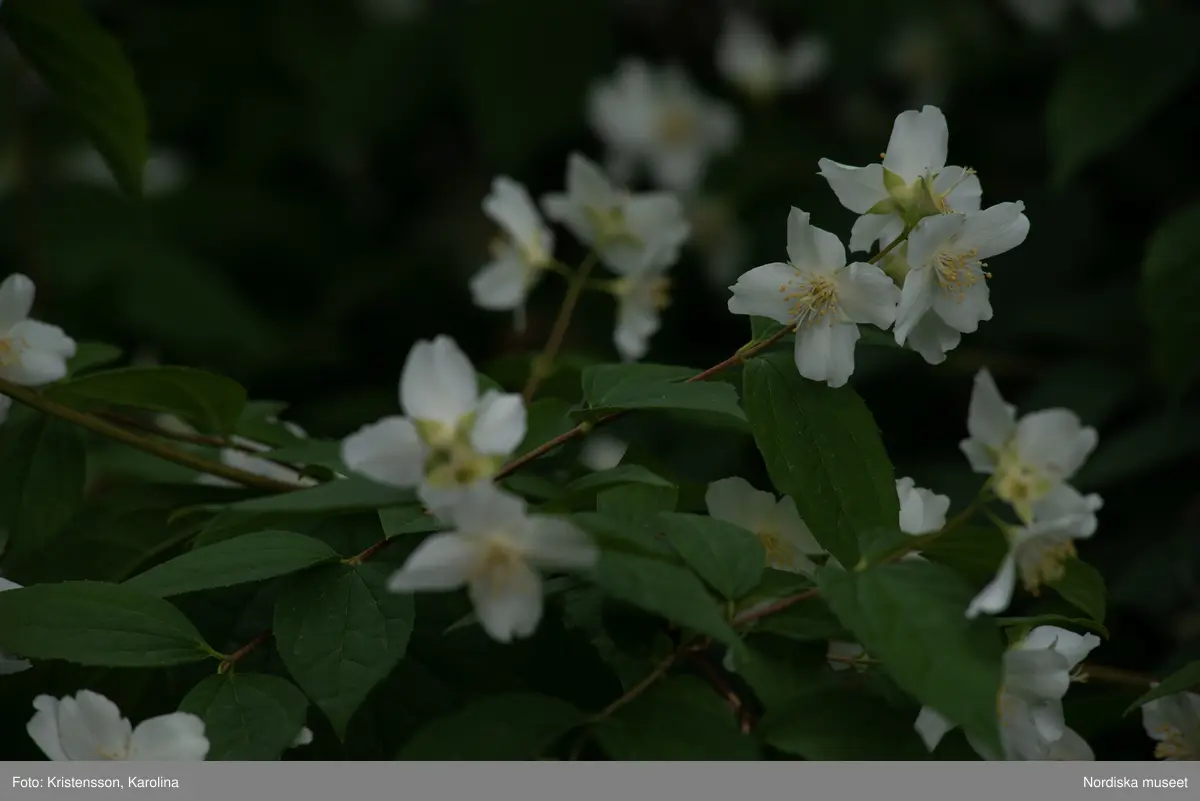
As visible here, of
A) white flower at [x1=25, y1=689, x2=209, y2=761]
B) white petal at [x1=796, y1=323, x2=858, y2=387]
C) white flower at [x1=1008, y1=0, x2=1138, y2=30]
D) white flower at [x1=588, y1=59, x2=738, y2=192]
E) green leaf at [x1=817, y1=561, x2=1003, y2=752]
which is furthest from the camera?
white flower at [x1=588, y1=59, x2=738, y2=192]

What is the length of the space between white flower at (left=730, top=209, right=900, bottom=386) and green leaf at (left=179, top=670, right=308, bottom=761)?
0.42 meters

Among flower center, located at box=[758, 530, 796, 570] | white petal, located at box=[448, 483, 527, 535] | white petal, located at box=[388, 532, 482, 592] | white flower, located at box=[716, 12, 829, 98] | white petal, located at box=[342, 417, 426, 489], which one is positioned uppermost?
white flower, located at box=[716, 12, 829, 98]

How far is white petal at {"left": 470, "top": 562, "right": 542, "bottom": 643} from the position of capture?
732mm

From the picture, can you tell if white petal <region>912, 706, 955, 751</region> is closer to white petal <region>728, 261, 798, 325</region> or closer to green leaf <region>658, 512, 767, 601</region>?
green leaf <region>658, 512, 767, 601</region>

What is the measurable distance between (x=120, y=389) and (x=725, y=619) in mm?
530

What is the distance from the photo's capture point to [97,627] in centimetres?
83

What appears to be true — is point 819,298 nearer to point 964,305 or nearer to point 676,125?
point 964,305

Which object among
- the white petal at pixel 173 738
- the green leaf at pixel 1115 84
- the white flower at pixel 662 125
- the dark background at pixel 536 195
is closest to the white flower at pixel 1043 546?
the white petal at pixel 173 738

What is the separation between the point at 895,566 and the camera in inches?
30.9

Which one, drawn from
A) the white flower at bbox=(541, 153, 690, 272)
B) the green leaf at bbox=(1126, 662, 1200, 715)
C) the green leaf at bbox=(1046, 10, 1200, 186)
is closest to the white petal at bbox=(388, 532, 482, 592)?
the green leaf at bbox=(1126, 662, 1200, 715)

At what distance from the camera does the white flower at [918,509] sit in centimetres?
97

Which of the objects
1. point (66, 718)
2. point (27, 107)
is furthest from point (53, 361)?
point (27, 107)

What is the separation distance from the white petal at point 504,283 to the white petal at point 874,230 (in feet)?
1.74
